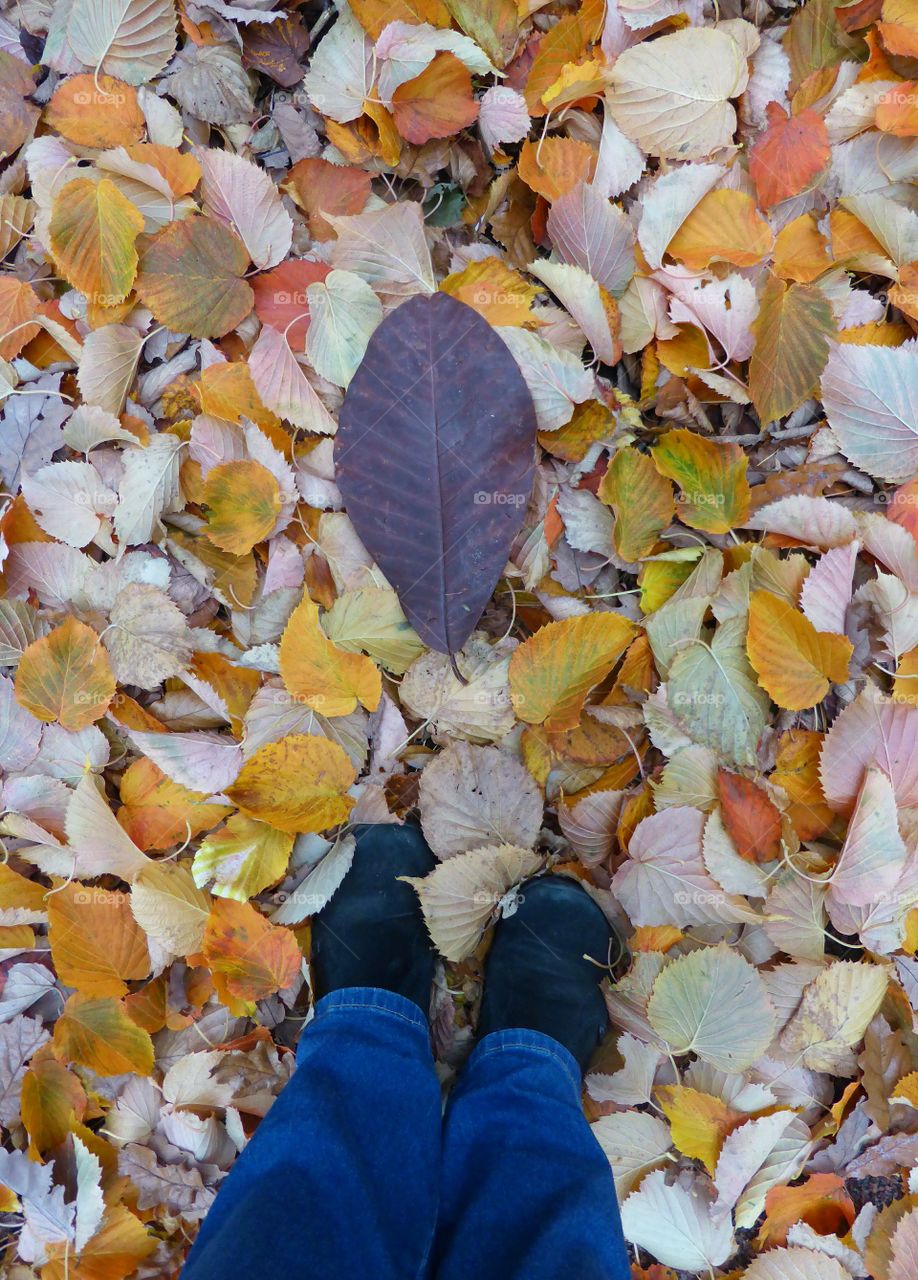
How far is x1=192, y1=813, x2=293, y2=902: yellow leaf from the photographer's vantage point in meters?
0.92

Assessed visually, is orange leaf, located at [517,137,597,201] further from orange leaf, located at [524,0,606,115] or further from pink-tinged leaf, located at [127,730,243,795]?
pink-tinged leaf, located at [127,730,243,795]

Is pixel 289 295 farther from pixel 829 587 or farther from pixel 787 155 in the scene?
pixel 829 587

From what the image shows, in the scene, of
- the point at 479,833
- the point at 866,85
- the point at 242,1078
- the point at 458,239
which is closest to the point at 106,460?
the point at 458,239

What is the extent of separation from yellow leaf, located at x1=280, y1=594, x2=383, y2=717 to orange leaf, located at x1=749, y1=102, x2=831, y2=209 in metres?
0.71

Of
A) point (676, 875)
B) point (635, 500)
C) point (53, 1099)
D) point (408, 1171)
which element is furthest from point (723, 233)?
point (53, 1099)

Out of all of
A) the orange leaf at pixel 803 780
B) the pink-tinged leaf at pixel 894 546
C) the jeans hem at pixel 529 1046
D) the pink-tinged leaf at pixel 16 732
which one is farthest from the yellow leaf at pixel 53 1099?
the pink-tinged leaf at pixel 894 546

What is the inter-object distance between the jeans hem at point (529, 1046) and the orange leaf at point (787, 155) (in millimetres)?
979

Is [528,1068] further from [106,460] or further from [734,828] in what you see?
[106,460]

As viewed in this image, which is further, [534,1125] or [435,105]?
[435,105]

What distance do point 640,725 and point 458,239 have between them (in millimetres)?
634

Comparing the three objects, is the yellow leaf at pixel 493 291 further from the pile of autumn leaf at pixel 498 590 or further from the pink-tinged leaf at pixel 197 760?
the pink-tinged leaf at pixel 197 760

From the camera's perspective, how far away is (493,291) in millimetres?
922

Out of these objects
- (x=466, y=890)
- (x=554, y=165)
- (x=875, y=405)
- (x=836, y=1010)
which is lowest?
(x=836, y=1010)

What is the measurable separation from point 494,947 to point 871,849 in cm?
45
